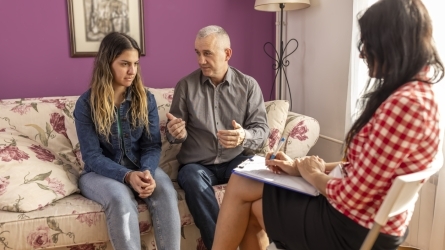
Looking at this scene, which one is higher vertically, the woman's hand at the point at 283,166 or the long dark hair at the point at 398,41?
the long dark hair at the point at 398,41

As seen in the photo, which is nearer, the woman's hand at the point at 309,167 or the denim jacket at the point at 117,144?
the woman's hand at the point at 309,167

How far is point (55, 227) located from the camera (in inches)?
65.1

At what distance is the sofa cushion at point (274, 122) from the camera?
2199 millimetres

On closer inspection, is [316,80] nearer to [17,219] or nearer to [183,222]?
[183,222]

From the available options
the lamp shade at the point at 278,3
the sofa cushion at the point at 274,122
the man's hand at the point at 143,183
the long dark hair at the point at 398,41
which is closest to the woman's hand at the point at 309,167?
the long dark hair at the point at 398,41

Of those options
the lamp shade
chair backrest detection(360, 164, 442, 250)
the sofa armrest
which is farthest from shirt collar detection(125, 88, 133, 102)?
chair backrest detection(360, 164, 442, 250)

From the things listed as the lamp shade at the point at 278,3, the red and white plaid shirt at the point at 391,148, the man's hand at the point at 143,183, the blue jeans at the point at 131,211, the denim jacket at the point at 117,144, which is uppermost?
the lamp shade at the point at 278,3

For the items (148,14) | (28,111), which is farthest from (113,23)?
(28,111)

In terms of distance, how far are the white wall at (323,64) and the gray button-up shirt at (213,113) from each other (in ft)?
1.85

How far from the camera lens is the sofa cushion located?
2.20 meters

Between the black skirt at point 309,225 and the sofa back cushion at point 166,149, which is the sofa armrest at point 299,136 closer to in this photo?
the sofa back cushion at point 166,149

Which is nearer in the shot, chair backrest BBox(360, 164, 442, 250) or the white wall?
chair backrest BBox(360, 164, 442, 250)

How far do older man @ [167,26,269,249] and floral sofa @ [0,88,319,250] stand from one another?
5.6 inches

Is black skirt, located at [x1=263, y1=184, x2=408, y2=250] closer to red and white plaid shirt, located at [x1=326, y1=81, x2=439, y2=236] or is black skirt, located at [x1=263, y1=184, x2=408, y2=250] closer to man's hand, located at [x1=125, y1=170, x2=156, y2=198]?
red and white plaid shirt, located at [x1=326, y1=81, x2=439, y2=236]
